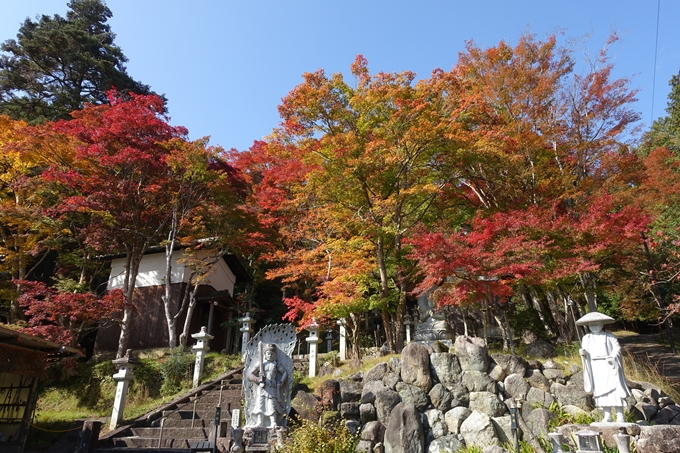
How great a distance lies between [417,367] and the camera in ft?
31.7

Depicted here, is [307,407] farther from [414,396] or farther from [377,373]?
[414,396]

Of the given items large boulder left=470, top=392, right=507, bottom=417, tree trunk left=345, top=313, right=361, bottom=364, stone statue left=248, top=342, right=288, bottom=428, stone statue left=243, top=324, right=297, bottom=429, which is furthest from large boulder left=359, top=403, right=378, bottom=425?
tree trunk left=345, top=313, right=361, bottom=364

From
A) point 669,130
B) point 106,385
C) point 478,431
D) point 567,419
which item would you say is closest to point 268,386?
point 478,431

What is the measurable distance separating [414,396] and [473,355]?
5.58ft

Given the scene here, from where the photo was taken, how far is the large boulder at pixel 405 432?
838 cm

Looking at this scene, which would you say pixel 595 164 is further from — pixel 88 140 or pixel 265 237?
pixel 88 140

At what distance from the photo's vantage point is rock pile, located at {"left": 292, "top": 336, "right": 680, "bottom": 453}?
27.7 ft

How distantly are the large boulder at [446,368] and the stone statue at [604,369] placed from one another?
2.73m

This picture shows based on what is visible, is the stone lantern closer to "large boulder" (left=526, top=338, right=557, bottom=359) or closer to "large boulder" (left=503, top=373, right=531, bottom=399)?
"large boulder" (left=503, top=373, right=531, bottom=399)

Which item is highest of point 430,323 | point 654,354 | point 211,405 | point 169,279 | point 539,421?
point 169,279

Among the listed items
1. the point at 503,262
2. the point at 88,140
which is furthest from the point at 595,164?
the point at 88,140

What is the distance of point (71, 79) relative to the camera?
23734mm

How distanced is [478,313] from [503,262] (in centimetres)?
668

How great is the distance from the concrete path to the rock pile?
3463 millimetres
